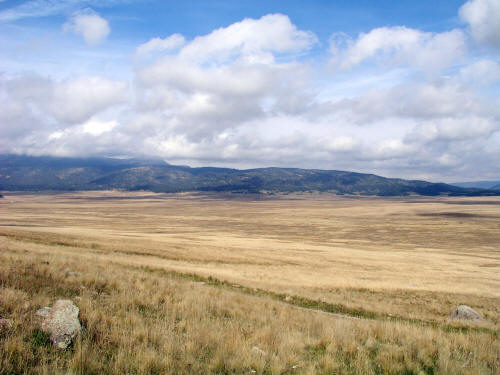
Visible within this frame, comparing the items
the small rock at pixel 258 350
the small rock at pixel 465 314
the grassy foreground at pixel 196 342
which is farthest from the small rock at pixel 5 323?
the small rock at pixel 465 314

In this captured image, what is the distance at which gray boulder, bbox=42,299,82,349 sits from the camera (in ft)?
19.2

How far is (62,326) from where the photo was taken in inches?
237

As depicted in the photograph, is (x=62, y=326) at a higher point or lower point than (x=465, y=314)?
higher

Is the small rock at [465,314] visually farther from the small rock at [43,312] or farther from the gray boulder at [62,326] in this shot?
the small rock at [43,312]

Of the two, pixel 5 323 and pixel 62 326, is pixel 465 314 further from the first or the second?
pixel 5 323

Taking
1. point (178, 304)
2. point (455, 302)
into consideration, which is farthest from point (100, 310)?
point (455, 302)

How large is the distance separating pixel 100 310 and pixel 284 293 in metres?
12.4

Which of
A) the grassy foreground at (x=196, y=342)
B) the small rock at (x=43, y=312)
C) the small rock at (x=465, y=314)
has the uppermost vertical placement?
the small rock at (x=43, y=312)

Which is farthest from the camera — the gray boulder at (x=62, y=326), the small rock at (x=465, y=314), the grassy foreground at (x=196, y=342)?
the small rock at (x=465, y=314)

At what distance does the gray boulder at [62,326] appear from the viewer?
19.2 ft

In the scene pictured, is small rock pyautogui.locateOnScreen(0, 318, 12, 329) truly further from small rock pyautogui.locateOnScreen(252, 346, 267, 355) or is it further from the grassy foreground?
small rock pyautogui.locateOnScreen(252, 346, 267, 355)

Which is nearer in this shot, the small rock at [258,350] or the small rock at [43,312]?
the small rock at [258,350]

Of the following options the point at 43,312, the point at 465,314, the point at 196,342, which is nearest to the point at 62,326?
the point at 43,312

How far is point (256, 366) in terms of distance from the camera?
5.91m
